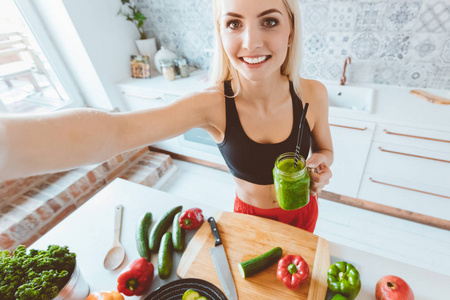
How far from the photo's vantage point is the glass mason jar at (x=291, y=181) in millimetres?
700

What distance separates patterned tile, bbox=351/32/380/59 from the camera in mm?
1744

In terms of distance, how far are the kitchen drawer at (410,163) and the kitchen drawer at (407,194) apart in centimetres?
5

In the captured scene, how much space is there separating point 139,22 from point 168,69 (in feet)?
1.95

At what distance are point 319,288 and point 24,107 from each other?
2.52 metres

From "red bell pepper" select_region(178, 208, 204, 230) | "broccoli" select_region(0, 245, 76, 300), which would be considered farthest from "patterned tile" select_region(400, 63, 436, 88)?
"broccoli" select_region(0, 245, 76, 300)

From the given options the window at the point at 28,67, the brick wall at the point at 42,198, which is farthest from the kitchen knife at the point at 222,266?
the window at the point at 28,67

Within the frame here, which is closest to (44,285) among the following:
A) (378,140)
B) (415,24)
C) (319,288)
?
(319,288)

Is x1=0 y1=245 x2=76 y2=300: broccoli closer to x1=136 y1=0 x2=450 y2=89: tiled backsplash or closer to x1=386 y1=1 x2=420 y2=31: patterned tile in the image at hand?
x1=136 y1=0 x2=450 y2=89: tiled backsplash

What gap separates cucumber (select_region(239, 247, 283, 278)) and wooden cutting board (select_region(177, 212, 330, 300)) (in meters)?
0.02

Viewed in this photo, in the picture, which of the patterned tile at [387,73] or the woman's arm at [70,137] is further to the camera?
the patterned tile at [387,73]

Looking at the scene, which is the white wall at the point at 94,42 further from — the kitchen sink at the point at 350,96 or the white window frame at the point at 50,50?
the kitchen sink at the point at 350,96

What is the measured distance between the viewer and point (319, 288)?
27.8 inches

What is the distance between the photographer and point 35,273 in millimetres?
616

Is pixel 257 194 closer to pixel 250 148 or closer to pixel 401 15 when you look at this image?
pixel 250 148
